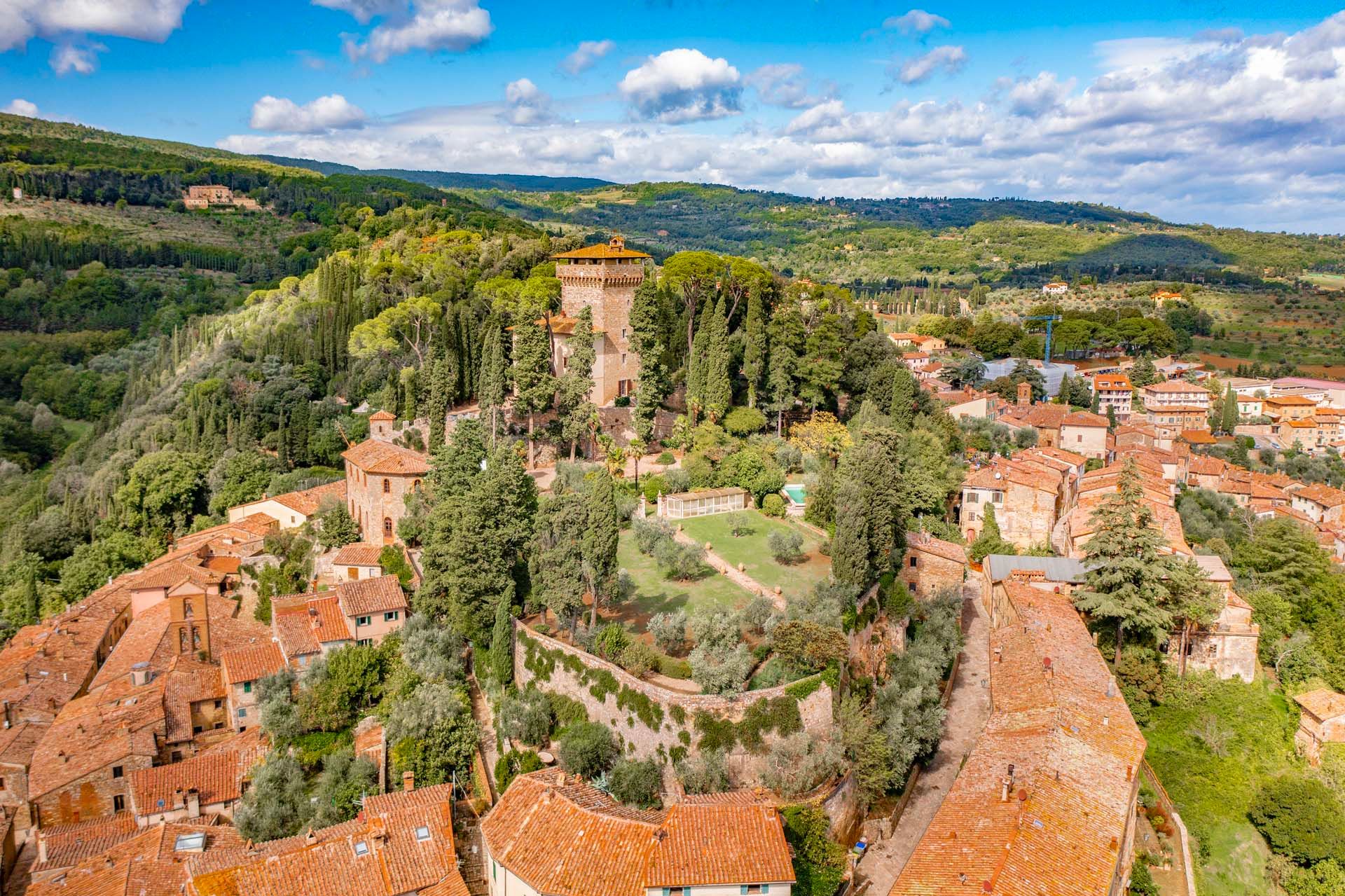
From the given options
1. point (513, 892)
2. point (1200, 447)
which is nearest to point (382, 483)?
point (513, 892)

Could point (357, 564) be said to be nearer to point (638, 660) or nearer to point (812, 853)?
point (638, 660)

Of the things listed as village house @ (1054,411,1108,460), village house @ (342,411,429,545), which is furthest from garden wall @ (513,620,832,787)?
village house @ (1054,411,1108,460)

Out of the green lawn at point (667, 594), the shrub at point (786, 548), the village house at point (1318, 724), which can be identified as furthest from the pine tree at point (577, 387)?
the village house at point (1318, 724)

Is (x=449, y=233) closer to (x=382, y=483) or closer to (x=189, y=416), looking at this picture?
(x=189, y=416)

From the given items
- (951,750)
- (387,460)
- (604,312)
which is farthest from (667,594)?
(604,312)

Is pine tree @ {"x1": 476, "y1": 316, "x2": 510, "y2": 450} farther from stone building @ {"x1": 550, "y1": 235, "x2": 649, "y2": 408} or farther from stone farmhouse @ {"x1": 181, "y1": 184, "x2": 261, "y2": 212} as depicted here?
stone farmhouse @ {"x1": 181, "y1": 184, "x2": 261, "y2": 212}

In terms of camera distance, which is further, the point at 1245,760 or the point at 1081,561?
the point at 1081,561

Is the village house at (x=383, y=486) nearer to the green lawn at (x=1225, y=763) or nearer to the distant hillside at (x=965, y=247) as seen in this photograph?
the green lawn at (x=1225, y=763)
